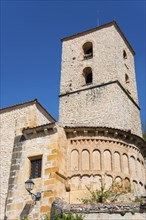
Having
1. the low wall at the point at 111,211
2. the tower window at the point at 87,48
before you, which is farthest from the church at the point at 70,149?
the tower window at the point at 87,48

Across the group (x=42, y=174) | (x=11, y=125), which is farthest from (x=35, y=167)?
(x=11, y=125)

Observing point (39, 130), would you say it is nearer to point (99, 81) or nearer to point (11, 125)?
point (11, 125)

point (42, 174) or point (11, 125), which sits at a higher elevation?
point (11, 125)

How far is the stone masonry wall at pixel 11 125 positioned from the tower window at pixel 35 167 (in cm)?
154

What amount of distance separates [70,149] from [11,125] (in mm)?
3821

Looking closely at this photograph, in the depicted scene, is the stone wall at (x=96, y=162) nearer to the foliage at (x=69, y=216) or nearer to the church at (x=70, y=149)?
the church at (x=70, y=149)

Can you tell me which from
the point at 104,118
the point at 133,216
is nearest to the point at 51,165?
the point at 133,216

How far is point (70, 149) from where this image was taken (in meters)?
17.4

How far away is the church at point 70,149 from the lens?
15664 mm

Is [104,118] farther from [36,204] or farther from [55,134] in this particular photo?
[36,204]

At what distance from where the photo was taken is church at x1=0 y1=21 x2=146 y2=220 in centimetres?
1566

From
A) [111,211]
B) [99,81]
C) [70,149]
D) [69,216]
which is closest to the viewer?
[111,211]

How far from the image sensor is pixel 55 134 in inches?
652

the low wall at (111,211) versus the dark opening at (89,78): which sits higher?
the dark opening at (89,78)
